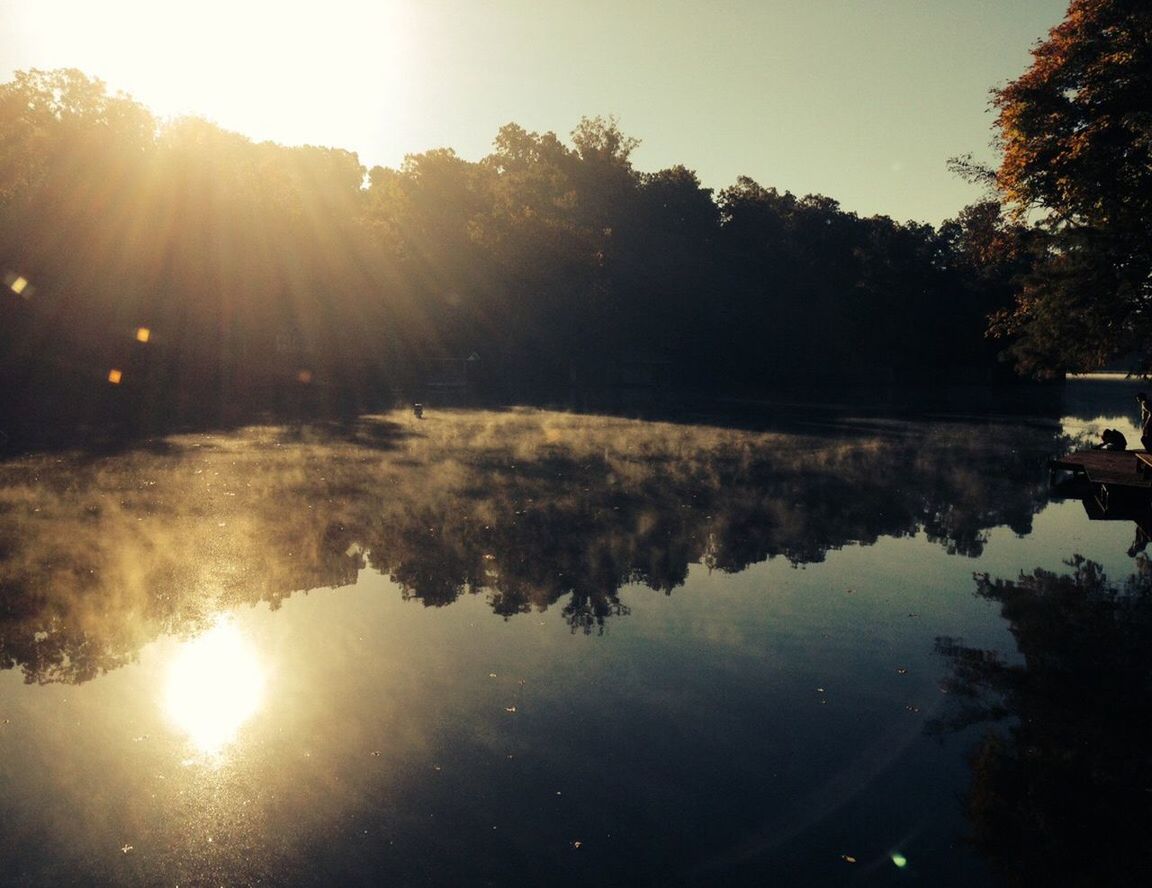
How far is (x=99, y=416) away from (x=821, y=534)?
29.9m

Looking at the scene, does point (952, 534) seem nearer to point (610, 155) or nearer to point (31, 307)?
point (31, 307)

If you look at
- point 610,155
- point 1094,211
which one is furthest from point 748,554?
point 610,155

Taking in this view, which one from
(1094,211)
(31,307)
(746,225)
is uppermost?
(746,225)

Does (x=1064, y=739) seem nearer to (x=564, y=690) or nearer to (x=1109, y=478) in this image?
(x=564, y=690)

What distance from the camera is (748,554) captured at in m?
14.2

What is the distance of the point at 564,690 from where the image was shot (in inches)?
336

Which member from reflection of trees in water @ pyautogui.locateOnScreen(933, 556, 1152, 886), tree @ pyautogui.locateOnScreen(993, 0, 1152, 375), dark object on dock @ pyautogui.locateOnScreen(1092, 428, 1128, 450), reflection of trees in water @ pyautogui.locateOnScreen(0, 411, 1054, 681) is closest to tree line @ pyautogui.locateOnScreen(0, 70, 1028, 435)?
tree @ pyautogui.locateOnScreen(993, 0, 1152, 375)

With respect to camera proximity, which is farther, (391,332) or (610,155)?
(610,155)

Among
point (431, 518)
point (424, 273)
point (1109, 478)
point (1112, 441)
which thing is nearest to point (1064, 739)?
point (431, 518)

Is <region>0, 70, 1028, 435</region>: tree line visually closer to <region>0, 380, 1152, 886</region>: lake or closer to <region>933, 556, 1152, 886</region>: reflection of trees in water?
<region>0, 380, 1152, 886</region>: lake

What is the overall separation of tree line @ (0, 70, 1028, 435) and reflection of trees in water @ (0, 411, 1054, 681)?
517 inches

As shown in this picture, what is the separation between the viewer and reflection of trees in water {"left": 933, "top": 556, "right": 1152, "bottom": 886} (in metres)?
5.91

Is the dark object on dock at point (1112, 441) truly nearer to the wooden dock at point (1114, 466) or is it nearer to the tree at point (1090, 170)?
the wooden dock at point (1114, 466)

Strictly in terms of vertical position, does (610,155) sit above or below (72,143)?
above
